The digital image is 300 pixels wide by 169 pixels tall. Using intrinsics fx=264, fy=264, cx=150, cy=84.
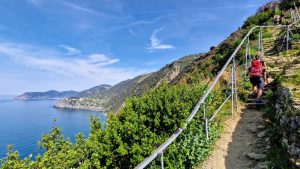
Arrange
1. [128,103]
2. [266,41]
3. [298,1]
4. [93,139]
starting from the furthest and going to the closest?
[298,1] < [266,41] < [128,103] < [93,139]

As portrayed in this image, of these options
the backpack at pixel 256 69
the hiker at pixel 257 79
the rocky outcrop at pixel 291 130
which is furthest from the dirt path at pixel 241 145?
the backpack at pixel 256 69

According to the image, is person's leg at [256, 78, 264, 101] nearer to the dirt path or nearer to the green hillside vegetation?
the dirt path

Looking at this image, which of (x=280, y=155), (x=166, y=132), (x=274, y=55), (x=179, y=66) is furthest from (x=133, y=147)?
(x=179, y=66)

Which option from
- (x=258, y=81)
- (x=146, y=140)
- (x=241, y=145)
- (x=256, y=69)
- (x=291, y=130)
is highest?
(x=256, y=69)

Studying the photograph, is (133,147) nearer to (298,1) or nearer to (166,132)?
(166,132)

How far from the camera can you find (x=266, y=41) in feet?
65.8

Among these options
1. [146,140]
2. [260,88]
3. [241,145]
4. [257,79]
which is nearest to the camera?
[146,140]

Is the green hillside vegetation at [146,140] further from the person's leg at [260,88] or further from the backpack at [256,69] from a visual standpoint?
the backpack at [256,69]

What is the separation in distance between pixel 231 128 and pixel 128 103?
343 centimetres

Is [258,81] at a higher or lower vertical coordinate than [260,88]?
higher

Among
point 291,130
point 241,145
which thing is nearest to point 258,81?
point 241,145

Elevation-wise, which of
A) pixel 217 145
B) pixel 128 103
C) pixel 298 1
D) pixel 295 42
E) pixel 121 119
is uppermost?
pixel 298 1

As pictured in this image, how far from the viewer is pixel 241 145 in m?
7.32

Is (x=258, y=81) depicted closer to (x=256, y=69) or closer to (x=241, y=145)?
(x=256, y=69)
